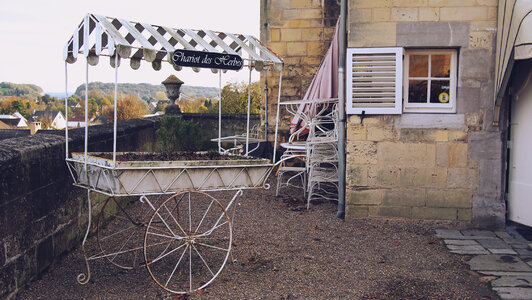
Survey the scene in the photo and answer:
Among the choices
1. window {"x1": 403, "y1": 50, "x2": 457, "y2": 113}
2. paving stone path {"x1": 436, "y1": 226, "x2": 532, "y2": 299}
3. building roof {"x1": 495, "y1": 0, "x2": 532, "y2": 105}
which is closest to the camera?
paving stone path {"x1": 436, "y1": 226, "x2": 532, "y2": 299}

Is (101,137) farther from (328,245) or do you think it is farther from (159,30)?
(328,245)

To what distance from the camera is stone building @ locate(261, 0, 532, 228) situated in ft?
19.5

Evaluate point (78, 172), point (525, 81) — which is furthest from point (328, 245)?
point (525, 81)

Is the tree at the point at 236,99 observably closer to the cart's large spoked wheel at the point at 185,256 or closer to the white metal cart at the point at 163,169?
the cart's large spoked wheel at the point at 185,256

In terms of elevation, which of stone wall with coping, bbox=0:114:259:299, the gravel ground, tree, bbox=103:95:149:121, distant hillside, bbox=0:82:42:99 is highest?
distant hillside, bbox=0:82:42:99

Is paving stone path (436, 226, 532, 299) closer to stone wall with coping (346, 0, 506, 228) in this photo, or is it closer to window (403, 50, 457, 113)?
stone wall with coping (346, 0, 506, 228)

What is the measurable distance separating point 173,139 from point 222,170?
A: 564 cm

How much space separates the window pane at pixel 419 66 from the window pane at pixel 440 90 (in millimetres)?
175

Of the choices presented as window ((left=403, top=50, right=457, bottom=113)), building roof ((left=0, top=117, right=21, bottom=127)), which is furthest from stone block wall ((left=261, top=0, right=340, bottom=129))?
building roof ((left=0, top=117, right=21, bottom=127))

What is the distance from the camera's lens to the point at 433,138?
19.9 feet

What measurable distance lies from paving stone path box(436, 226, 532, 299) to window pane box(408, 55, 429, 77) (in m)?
2.03

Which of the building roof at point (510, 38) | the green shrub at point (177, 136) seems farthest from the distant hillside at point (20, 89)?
the building roof at point (510, 38)

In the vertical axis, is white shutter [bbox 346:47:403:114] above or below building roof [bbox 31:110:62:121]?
below

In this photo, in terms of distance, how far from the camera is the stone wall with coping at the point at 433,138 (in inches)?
234
